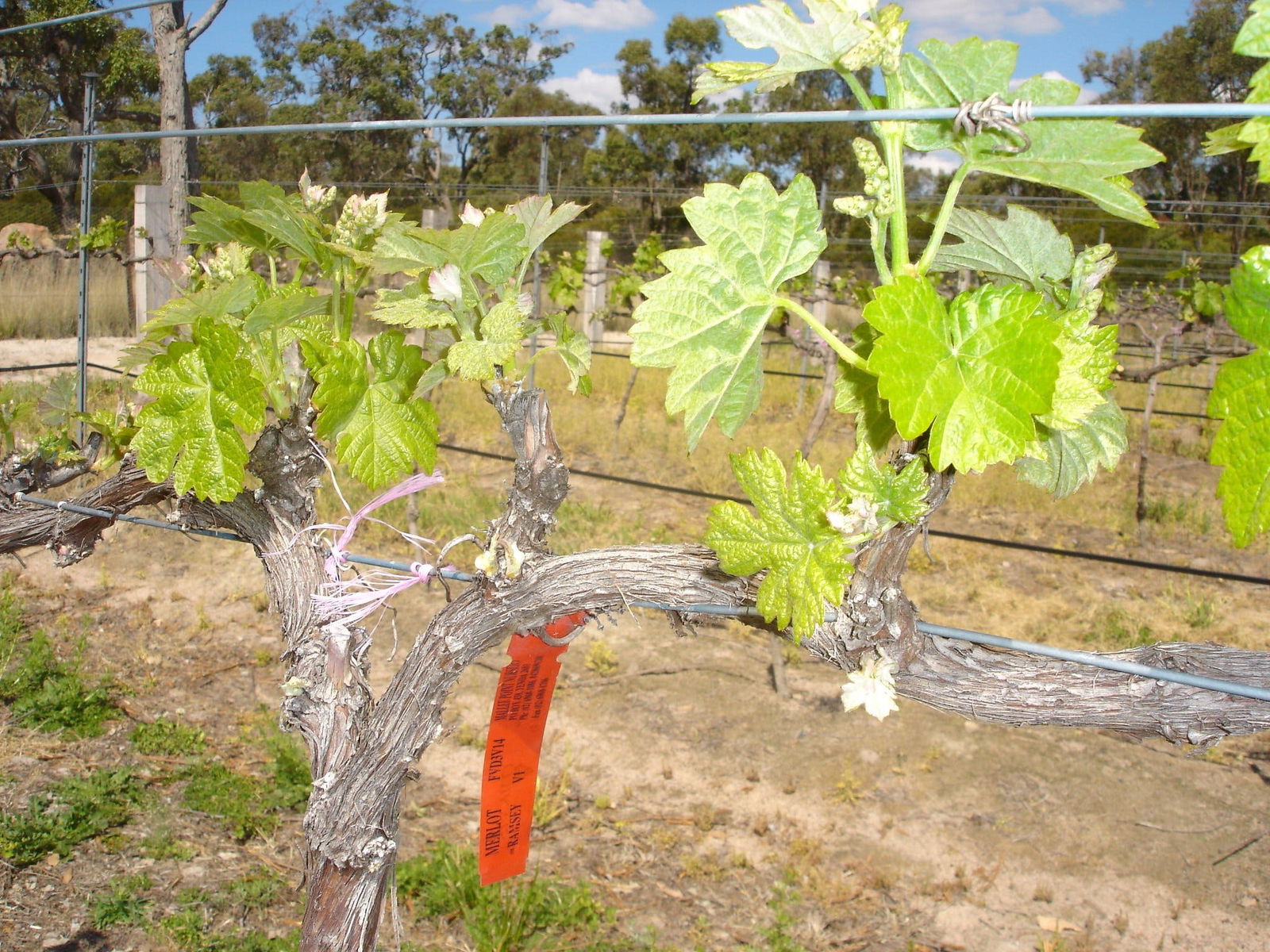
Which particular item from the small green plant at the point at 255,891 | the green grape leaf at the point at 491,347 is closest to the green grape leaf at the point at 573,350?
the green grape leaf at the point at 491,347

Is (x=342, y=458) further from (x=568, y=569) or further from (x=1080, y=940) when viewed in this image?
(x=1080, y=940)

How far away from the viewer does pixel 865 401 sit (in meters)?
0.94

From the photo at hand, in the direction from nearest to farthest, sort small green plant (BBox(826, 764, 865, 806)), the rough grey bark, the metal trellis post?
small green plant (BBox(826, 764, 865, 806)) → the metal trellis post → the rough grey bark

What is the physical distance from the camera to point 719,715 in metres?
3.91

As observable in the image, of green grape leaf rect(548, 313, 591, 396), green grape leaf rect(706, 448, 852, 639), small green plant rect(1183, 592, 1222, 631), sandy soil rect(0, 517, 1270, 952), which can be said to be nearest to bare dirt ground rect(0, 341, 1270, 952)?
sandy soil rect(0, 517, 1270, 952)

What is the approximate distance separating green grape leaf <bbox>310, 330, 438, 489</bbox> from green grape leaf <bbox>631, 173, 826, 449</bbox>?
0.38m

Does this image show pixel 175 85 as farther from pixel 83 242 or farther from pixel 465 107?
pixel 465 107

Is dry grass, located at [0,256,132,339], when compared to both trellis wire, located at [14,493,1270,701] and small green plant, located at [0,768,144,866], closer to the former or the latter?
small green plant, located at [0,768,144,866]

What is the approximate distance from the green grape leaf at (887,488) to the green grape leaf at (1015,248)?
0.25 metres

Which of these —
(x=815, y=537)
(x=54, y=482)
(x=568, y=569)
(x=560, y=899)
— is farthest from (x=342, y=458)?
(x=560, y=899)

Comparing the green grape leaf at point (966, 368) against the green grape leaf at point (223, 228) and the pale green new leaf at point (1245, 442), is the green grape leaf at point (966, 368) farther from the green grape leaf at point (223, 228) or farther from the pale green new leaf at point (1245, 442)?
the green grape leaf at point (223, 228)

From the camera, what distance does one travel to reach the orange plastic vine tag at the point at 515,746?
130cm

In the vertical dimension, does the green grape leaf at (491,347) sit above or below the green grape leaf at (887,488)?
above

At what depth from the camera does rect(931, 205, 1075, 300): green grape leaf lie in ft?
3.16
